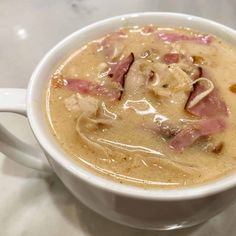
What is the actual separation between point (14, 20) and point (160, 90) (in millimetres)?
745

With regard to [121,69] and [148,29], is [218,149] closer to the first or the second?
[121,69]

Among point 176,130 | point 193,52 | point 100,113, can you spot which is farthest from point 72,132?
point 193,52

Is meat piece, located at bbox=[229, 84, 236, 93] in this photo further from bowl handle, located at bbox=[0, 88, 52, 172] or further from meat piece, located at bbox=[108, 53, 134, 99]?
bowl handle, located at bbox=[0, 88, 52, 172]

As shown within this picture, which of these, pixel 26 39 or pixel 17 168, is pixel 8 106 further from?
pixel 26 39

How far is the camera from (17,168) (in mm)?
1029

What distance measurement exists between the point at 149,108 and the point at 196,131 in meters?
0.10

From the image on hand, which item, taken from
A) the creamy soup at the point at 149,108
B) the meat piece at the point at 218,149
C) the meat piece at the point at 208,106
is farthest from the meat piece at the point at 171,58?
the meat piece at the point at 218,149

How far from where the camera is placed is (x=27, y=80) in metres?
1.26

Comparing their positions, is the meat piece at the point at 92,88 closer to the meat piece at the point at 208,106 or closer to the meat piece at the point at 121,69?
the meat piece at the point at 121,69

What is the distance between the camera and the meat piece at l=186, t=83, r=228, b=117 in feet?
2.74

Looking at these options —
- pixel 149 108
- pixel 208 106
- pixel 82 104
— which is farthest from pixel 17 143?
pixel 208 106

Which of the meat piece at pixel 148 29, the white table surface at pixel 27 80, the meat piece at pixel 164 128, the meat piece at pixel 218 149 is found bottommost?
A: the white table surface at pixel 27 80

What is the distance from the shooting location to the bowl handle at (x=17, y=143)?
82 centimetres

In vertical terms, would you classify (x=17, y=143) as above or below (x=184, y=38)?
below
